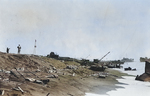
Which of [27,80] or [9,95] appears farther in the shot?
[27,80]

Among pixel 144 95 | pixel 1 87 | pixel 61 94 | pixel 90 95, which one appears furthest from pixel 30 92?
pixel 144 95

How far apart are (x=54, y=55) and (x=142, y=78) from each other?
32.6 metres

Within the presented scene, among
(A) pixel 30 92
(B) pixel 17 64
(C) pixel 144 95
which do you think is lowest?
(C) pixel 144 95

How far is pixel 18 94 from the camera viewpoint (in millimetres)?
9992

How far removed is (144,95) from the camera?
677 inches

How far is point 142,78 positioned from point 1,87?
27.3m

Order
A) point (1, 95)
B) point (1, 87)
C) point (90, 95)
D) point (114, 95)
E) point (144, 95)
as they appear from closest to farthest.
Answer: point (1, 95) → point (1, 87) → point (90, 95) → point (114, 95) → point (144, 95)

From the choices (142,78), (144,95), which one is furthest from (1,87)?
(142,78)

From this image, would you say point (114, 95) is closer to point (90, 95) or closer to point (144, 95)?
point (90, 95)

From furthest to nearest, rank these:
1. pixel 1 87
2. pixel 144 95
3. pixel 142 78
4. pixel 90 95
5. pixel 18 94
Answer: pixel 142 78
pixel 144 95
pixel 90 95
pixel 1 87
pixel 18 94

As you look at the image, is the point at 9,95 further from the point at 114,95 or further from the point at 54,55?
the point at 54,55

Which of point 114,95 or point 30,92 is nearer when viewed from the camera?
point 30,92

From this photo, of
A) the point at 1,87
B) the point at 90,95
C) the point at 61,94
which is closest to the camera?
the point at 1,87

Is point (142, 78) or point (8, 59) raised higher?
point (8, 59)
